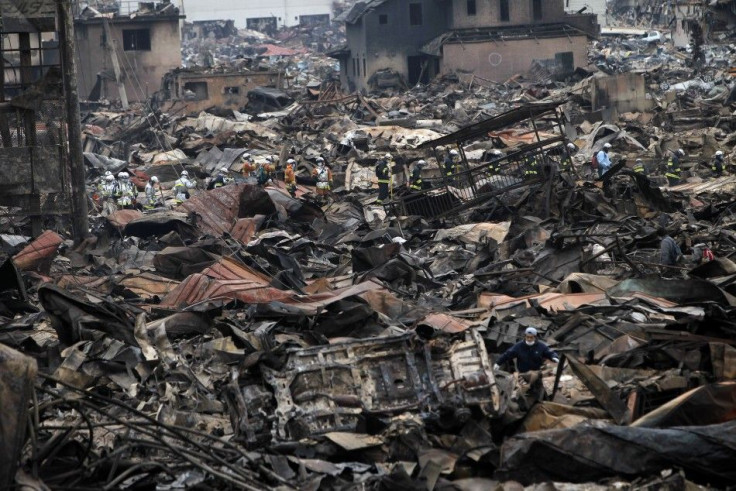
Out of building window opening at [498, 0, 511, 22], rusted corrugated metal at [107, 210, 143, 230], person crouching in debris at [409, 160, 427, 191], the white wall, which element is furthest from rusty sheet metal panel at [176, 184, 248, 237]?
the white wall

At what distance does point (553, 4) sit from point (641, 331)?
39929 mm

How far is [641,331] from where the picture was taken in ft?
33.6

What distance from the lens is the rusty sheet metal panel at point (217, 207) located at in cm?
1967

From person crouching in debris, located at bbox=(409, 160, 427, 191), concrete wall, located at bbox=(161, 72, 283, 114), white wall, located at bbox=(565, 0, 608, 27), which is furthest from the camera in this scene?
white wall, located at bbox=(565, 0, 608, 27)

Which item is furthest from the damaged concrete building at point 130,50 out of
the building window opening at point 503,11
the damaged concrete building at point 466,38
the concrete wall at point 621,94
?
the concrete wall at point 621,94

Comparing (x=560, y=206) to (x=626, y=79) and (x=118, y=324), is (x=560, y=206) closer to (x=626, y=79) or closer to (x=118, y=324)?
(x=118, y=324)

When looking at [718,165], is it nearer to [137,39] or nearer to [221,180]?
[221,180]

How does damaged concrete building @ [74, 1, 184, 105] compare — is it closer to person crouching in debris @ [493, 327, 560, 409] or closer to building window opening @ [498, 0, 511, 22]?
building window opening @ [498, 0, 511, 22]

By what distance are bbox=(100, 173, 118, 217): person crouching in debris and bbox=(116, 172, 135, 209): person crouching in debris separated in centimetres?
14

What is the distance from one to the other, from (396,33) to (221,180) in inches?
1045

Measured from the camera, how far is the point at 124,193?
23266mm

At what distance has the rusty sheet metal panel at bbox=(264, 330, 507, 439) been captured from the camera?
835 centimetres

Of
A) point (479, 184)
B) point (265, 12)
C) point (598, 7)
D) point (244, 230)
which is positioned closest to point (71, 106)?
point (244, 230)

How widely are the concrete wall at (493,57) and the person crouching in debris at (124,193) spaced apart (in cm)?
2435
